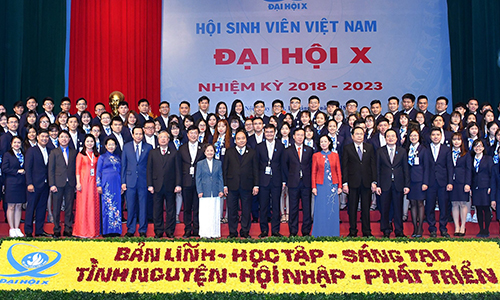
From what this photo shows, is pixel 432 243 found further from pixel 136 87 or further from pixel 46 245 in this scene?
pixel 136 87

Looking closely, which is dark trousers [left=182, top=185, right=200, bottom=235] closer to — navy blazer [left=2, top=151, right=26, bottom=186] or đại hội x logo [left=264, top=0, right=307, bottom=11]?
navy blazer [left=2, top=151, right=26, bottom=186]

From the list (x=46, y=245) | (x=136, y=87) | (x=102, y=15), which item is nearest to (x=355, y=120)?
(x=46, y=245)

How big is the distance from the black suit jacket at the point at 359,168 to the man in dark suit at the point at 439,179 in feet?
2.26

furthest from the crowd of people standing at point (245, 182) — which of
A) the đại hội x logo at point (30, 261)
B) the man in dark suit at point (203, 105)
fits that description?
the man in dark suit at point (203, 105)

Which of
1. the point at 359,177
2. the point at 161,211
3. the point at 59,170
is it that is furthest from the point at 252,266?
the point at 59,170

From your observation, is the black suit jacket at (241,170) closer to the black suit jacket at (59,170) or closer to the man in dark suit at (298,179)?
the man in dark suit at (298,179)

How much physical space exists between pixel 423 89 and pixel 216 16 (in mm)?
4232

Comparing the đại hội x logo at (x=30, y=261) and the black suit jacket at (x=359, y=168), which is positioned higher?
the black suit jacket at (x=359, y=168)

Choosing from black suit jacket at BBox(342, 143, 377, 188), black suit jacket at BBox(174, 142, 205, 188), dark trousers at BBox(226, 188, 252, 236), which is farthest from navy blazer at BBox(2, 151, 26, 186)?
black suit jacket at BBox(342, 143, 377, 188)

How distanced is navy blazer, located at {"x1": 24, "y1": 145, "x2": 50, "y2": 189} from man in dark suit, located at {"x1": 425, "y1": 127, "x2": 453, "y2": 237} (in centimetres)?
456

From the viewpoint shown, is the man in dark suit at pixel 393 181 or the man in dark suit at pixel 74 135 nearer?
the man in dark suit at pixel 393 181

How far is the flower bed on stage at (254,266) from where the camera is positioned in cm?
413

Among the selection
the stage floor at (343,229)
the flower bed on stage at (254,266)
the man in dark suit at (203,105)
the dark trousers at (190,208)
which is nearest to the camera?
the flower bed on stage at (254,266)

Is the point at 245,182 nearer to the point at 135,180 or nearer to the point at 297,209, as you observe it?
the point at 297,209
